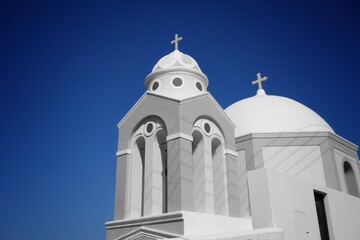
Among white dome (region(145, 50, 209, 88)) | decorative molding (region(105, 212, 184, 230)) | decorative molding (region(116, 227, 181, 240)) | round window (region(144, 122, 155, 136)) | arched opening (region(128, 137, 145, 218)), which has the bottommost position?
decorative molding (region(116, 227, 181, 240))

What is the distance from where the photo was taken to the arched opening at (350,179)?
1334 cm

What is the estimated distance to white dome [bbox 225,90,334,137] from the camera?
13164 mm

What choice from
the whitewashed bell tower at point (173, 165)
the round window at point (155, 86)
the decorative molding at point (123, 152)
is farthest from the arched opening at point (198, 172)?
the round window at point (155, 86)

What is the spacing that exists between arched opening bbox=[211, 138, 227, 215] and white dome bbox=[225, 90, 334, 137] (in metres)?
2.37

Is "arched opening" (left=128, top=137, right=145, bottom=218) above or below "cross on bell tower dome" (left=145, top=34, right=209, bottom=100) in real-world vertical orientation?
below

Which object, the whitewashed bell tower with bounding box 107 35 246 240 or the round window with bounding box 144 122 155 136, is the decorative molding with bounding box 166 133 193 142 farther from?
the round window with bounding box 144 122 155 136

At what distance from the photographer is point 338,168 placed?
12.9 m

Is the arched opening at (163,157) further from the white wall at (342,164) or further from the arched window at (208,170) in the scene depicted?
the white wall at (342,164)

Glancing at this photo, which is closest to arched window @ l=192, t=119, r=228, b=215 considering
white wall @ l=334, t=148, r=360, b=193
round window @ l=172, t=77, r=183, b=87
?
round window @ l=172, t=77, r=183, b=87

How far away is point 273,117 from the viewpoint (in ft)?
44.4

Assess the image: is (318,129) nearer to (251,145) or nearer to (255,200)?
(251,145)

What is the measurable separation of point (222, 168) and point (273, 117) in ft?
13.1

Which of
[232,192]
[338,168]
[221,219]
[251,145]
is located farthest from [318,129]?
[221,219]

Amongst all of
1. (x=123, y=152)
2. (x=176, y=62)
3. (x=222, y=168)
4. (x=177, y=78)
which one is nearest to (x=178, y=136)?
(x=222, y=168)
